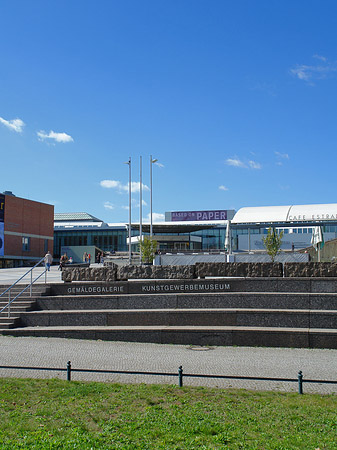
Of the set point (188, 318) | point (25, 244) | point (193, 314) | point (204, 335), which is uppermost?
point (25, 244)

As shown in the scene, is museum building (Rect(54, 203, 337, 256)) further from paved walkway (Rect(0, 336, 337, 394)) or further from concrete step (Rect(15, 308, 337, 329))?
paved walkway (Rect(0, 336, 337, 394))

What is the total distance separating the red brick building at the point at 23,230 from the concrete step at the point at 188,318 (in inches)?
1950

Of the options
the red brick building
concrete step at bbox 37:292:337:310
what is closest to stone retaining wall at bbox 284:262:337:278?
concrete step at bbox 37:292:337:310

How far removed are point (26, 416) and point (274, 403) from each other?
3.89 meters

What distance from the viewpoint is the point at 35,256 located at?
69.1 metres

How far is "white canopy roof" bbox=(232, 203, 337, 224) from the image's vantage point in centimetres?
8344

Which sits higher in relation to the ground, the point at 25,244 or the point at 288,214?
the point at 288,214

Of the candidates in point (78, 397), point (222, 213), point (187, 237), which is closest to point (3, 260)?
point (187, 237)

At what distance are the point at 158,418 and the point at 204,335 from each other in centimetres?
620

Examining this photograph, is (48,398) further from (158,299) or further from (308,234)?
(308,234)

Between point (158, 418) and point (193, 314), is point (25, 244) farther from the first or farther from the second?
point (158, 418)

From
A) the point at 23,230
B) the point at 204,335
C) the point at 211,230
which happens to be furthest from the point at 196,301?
the point at 211,230

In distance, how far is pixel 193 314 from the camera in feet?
A: 44.7

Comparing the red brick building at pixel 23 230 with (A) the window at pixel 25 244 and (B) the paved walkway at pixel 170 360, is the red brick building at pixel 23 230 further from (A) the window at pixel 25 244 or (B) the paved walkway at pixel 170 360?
(B) the paved walkway at pixel 170 360
